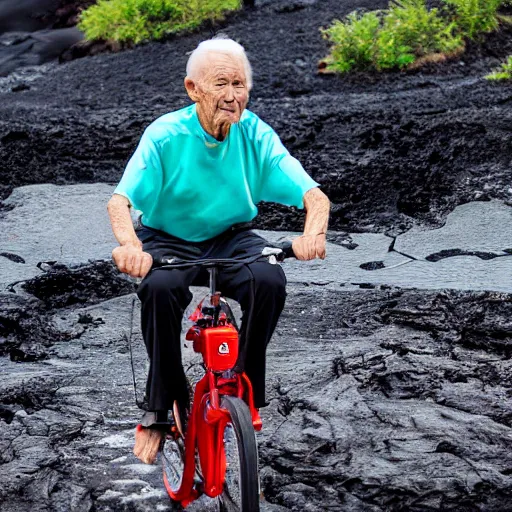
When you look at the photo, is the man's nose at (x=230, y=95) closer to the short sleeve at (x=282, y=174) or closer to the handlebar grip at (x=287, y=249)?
the short sleeve at (x=282, y=174)

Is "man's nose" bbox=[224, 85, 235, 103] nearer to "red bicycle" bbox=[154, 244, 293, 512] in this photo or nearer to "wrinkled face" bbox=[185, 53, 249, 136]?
"wrinkled face" bbox=[185, 53, 249, 136]

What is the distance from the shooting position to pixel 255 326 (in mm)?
3215

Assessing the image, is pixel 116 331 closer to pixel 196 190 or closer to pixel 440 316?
pixel 440 316

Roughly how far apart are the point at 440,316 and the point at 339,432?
1.51m

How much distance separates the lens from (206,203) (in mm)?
3391

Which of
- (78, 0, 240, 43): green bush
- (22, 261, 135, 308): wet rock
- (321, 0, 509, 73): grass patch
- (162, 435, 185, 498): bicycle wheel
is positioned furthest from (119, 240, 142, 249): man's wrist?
(78, 0, 240, 43): green bush

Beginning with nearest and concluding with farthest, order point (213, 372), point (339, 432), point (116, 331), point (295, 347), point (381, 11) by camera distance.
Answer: point (213, 372) < point (339, 432) < point (295, 347) < point (116, 331) < point (381, 11)

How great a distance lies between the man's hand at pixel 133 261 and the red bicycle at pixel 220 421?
8 centimetres

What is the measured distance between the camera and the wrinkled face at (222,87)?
3291 mm

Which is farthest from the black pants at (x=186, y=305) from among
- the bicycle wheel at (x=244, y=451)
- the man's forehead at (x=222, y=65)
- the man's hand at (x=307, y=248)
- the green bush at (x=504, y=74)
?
the green bush at (x=504, y=74)

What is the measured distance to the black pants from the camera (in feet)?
10.3

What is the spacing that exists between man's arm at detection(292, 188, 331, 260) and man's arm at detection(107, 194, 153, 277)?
481 mm

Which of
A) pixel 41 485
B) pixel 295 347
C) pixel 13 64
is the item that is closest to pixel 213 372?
pixel 41 485

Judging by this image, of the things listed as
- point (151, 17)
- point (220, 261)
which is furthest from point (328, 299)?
point (151, 17)
